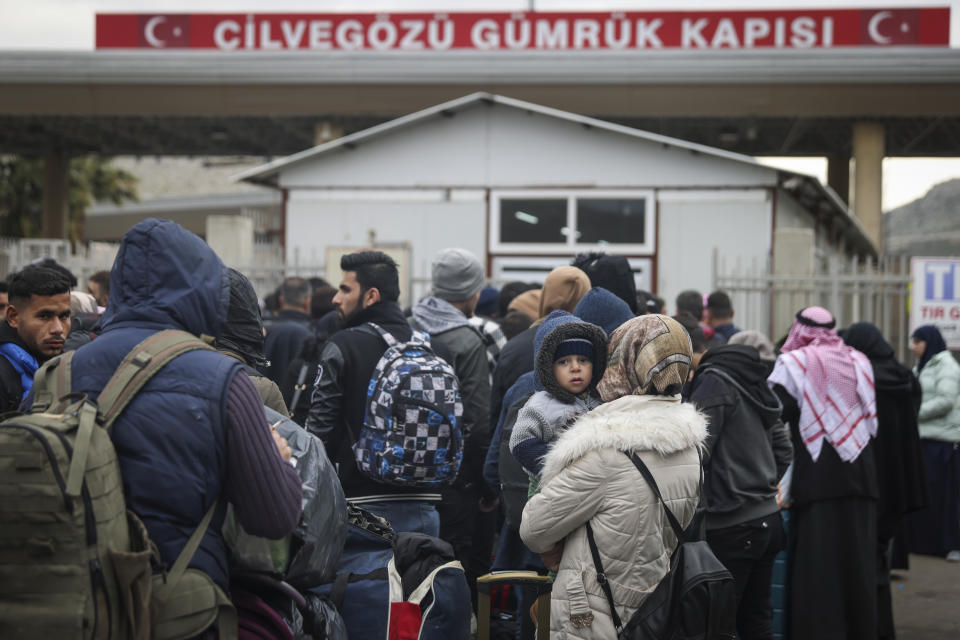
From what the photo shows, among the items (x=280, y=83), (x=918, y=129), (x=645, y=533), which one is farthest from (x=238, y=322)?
(x=918, y=129)

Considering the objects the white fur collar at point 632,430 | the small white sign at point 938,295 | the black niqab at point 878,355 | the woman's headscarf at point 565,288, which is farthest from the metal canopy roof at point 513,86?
the white fur collar at point 632,430

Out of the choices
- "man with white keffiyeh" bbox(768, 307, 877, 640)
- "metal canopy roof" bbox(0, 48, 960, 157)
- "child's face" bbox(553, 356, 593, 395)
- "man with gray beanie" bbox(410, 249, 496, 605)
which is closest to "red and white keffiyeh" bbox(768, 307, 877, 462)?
"man with white keffiyeh" bbox(768, 307, 877, 640)

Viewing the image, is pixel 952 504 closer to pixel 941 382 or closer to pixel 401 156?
pixel 941 382

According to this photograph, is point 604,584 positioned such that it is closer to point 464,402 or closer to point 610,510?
point 610,510

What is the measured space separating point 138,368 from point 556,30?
2107 cm

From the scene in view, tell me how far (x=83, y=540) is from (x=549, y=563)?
6.29ft

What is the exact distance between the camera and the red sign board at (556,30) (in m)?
22.0

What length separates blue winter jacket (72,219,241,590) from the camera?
2.71 metres

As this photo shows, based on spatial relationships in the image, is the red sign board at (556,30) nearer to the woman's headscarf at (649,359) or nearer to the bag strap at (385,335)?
the bag strap at (385,335)

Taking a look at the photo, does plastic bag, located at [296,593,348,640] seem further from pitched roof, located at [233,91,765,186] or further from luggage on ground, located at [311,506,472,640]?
pitched roof, located at [233,91,765,186]

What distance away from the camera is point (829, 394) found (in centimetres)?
607

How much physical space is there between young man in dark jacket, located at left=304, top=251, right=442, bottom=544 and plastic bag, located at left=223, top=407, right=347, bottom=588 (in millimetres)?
1441

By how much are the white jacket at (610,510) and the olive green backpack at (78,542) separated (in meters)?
1.45

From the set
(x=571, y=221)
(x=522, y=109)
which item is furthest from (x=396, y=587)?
(x=522, y=109)
